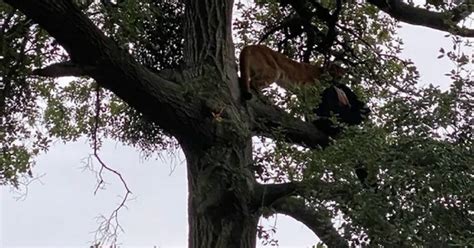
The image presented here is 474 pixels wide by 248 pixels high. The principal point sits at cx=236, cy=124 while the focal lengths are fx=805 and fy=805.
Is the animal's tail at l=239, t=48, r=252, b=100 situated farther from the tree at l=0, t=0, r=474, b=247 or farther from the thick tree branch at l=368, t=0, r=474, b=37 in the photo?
the thick tree branch at l=368, t=0, r=474, b=37

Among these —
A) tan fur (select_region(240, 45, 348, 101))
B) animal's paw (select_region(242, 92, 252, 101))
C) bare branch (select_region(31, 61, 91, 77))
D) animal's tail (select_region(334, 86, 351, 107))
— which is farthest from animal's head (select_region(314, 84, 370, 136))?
bare branch (select_region(31, 61, 91, 77))

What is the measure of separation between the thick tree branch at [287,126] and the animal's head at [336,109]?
Result: 0.14 feet

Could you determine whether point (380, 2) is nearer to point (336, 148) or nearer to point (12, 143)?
point (336, 148)

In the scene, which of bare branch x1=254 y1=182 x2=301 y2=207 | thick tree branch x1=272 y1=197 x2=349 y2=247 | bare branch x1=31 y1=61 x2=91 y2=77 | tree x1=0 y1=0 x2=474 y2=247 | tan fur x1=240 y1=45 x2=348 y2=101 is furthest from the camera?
tan fur x1=240 y1=45 x2=348 y2=101

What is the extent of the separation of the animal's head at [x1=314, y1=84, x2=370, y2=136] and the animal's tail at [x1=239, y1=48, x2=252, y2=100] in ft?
1.01

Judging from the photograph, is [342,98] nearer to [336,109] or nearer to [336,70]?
[336,109]

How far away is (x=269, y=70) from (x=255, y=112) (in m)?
0.31

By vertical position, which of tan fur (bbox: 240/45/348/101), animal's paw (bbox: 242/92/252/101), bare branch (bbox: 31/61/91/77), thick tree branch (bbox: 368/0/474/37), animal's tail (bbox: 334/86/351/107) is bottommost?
animal's tail (bbox: 334/86/351/107)

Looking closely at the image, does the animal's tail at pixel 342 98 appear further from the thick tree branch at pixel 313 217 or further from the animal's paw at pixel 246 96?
the thick tree branch at pixel 313 217

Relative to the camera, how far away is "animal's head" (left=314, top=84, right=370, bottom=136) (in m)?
3.16

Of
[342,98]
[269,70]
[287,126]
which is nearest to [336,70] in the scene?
[269,70]

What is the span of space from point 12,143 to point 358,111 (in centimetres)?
193

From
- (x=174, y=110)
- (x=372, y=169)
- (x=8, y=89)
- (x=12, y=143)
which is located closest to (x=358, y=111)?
(x=174, y=110)

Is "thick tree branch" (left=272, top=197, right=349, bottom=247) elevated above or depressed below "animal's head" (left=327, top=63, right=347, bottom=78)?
below
